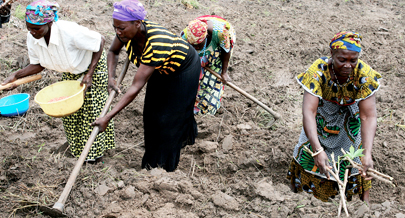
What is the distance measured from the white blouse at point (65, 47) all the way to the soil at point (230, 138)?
864mm

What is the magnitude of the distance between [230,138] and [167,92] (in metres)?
1.36

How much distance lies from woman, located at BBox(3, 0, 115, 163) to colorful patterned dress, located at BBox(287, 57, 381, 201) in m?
1.86

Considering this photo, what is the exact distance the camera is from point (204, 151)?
13.0 ft

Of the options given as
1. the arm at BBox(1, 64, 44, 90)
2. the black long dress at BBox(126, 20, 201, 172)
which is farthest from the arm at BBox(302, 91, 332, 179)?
the arm at BBox(1, 64, 44, 90)

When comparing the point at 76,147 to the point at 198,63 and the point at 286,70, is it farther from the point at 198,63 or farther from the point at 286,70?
the point at 286,70

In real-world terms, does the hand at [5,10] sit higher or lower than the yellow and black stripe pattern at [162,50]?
lower

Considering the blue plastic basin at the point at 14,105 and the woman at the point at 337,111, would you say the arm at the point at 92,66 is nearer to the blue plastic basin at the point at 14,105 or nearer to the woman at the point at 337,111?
the blue plastic basin at the point at 14,105

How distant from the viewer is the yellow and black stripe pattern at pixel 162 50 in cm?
255

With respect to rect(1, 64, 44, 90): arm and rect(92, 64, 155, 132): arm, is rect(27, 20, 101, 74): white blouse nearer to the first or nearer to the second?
rect(1, 64, 44, 90): arm

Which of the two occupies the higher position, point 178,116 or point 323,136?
point 323,136

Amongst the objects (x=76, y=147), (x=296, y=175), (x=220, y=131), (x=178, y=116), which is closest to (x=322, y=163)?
(x=296, y=175)

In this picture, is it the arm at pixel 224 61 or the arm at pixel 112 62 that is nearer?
the arm at pixel 112 62

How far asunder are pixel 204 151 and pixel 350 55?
6.80 feet

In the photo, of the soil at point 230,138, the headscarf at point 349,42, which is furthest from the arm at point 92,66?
the headscarf at point 349,42
